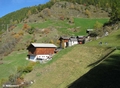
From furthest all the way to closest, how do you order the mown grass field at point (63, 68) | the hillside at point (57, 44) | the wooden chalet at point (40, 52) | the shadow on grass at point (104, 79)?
the wooden chalet at point (40, 52) < the hillside at point (57, 44) < the mown grass field at point (63, 68) < the shadow on grass at point (104, 79)

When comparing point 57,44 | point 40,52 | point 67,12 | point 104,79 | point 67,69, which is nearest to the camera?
point 104,79

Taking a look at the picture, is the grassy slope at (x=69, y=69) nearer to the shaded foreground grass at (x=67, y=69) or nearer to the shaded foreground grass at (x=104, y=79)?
the shaded foreground grass at (x=67, y=69)

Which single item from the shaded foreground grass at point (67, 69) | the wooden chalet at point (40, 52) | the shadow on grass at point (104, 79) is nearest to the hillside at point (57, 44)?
the shaded foreground grass at point (67, 69)

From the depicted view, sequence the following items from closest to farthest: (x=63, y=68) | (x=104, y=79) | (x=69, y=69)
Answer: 1. (x=104, y=79)
2. (x=69, y=69)
3. (x=63, y=68)

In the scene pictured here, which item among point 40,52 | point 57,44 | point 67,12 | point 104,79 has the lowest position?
point 40,52

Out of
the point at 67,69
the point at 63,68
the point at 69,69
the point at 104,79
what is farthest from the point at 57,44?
the point at 104,79

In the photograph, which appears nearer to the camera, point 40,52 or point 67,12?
point 40,52

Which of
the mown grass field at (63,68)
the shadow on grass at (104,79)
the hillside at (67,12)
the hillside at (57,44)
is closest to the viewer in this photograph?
the shadow on grass at (104,79)

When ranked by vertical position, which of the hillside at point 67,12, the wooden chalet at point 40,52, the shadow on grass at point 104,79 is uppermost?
the hillside at point 67,12

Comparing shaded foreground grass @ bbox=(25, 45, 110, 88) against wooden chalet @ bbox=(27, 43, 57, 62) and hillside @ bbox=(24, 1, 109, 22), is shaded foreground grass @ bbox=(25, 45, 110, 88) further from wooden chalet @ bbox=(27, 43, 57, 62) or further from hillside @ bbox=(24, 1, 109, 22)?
hillside @ bbox=(24, 1, 109, 22)

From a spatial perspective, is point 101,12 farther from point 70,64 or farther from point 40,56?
point 70,64

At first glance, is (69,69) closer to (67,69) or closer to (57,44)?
(67,69)

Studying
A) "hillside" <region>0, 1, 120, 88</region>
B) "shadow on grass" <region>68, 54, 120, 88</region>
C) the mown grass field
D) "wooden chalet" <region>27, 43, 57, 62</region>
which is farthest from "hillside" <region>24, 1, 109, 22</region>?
"shadow on grass" <region>68, 54, 120, 88</region>

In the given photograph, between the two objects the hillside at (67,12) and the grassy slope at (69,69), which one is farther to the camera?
the hillside at (67,12)
